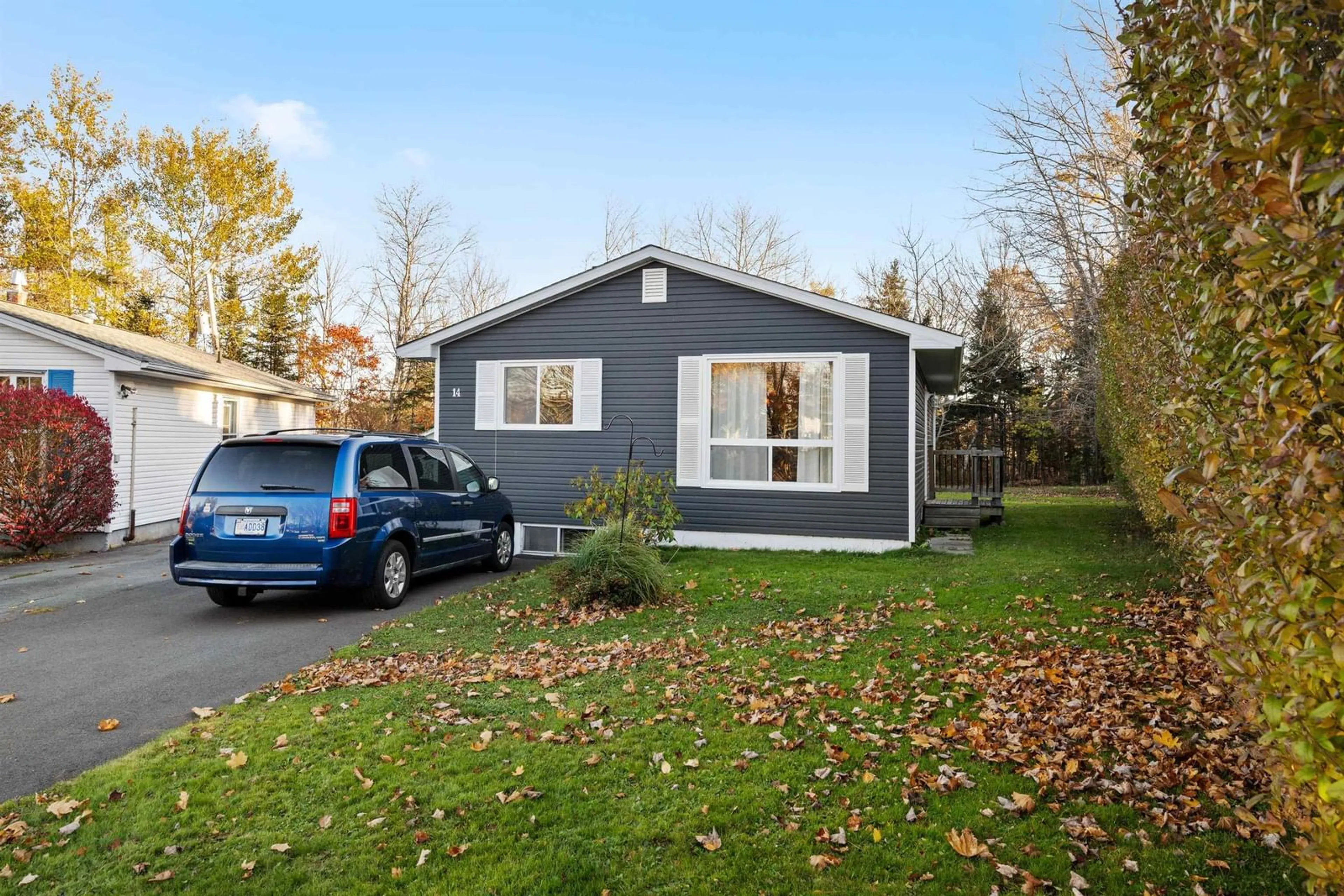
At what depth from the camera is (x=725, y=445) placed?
39.6 ft

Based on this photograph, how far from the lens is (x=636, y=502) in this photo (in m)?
11.4

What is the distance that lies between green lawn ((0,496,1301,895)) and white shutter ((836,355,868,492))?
4751 mm

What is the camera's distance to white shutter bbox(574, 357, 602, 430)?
12594 millimetres

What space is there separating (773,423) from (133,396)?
11949mm

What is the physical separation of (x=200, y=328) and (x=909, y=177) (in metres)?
23.4

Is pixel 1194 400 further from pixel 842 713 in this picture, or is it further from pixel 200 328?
pixel 200 328

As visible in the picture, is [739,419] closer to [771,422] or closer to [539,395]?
[771,422]

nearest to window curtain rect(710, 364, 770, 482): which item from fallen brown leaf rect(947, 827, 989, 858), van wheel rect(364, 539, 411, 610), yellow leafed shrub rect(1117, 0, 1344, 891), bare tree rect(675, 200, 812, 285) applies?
van wheel rect(364, 539, 411, 610)

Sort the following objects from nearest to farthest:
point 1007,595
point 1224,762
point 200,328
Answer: point 1224,762, point 1007,595, point 200,328

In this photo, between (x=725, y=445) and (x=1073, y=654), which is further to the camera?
(x=725, y=445)

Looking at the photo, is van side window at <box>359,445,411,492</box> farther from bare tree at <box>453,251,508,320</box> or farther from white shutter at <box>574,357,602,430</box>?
bare tree at <box>453,251,508,320</box>

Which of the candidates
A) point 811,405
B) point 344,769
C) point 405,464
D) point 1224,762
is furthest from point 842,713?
point 811,405

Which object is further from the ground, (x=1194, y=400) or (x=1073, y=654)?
(x=1194, y=400)

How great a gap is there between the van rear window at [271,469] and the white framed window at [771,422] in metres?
5.89
